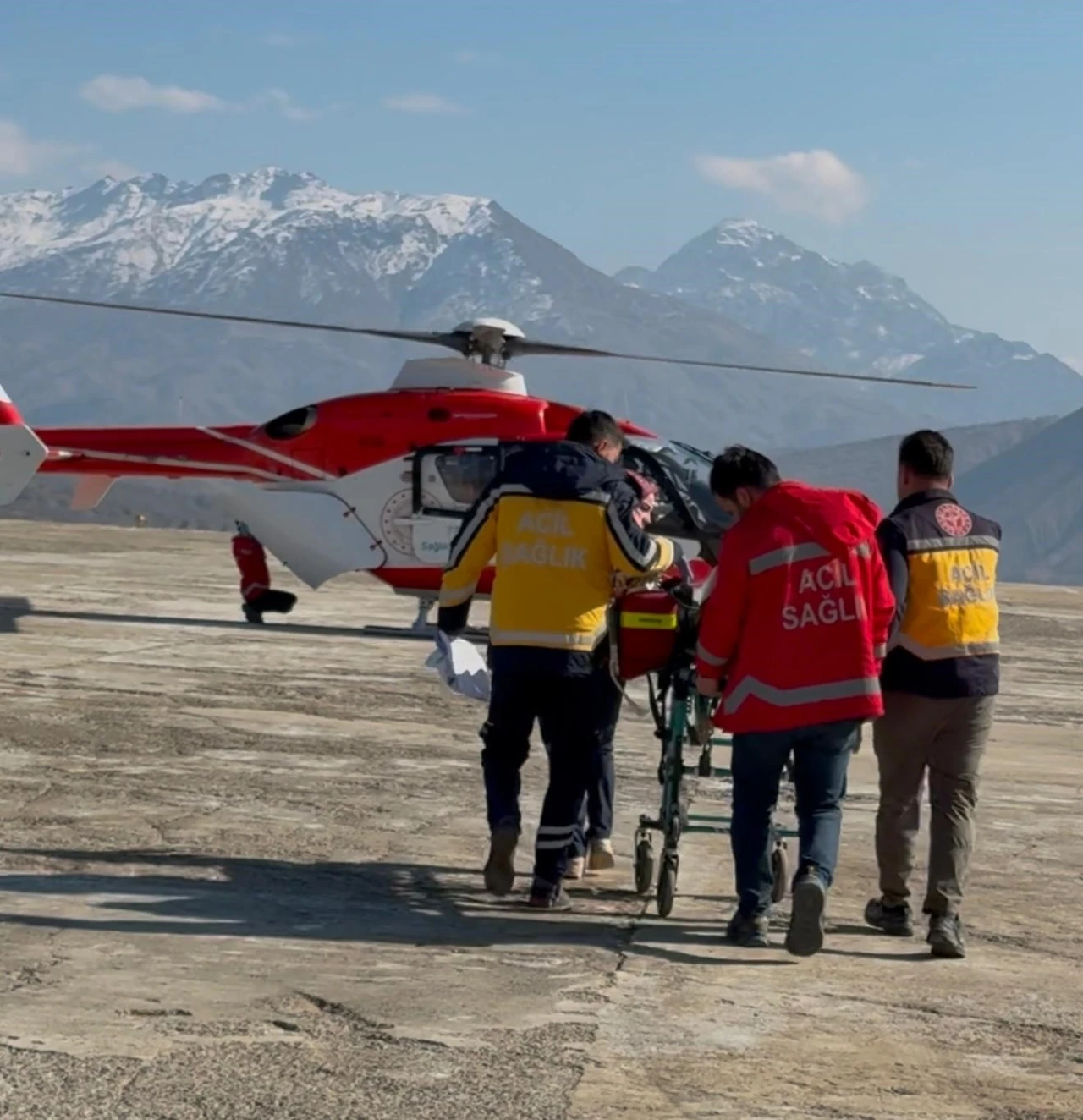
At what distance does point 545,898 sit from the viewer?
27.4 ft

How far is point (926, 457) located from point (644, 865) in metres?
2.05

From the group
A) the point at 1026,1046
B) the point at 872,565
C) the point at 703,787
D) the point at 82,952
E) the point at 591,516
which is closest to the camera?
the point at 1026,1046

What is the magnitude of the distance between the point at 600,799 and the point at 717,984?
2.17 metres

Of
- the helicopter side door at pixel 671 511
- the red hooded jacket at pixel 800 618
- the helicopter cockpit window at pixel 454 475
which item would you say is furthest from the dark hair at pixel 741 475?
the helicopter cockpit window at pixel 454 475

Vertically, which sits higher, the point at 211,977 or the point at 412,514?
the point at 412,514

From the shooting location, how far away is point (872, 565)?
25.5 feet

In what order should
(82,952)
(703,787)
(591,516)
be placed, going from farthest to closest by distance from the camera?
(703,787) → (591,516) → (82,952)

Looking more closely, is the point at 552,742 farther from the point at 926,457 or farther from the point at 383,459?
the point at 383,459

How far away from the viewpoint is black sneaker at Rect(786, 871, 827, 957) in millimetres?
7379

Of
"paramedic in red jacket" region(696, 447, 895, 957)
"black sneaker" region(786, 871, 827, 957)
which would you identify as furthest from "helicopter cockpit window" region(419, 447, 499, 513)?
"black sneaker" region(786, 871, 827, 957)

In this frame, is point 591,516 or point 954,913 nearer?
point 954,913

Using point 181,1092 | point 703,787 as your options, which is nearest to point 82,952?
point 181,1092

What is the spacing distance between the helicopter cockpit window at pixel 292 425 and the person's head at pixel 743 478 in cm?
1224

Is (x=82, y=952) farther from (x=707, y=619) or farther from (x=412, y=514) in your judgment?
(x=412, y=514)
